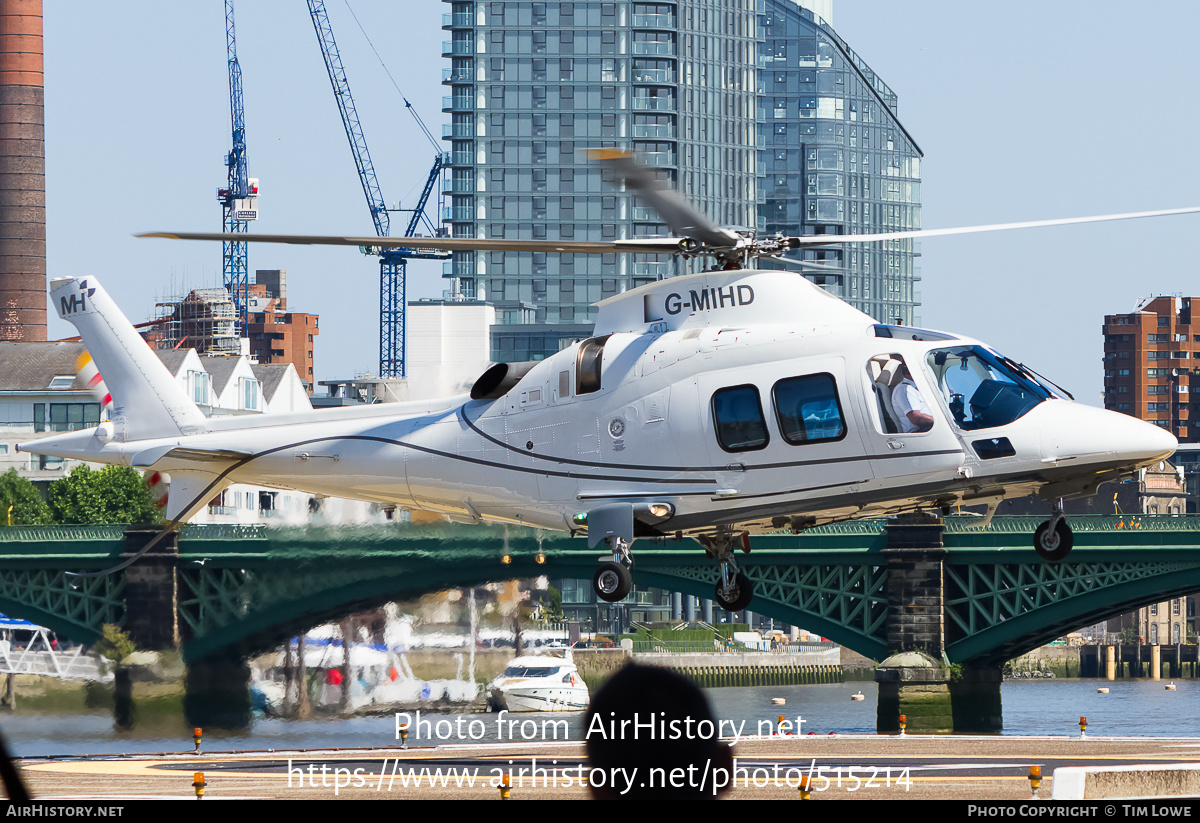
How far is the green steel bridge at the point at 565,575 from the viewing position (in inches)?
2876

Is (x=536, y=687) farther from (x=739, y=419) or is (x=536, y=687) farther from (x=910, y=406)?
(x=910, y=406)

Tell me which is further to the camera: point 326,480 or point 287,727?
point 287,727

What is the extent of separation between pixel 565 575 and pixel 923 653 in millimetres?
17280

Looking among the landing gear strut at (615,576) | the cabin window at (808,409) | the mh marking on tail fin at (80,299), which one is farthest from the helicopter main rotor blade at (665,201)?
the mh marking on tail fin at (80,299)

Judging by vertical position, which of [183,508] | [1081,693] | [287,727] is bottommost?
[1081,693]

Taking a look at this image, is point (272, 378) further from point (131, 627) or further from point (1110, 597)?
point (1110, 597)

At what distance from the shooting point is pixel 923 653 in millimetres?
80562

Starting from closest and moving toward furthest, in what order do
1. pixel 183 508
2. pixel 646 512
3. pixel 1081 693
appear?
pixel 646 512, pixel 183 508, pixel 1081 693

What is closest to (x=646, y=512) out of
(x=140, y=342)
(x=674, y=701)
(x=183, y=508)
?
(x=183, y=508)

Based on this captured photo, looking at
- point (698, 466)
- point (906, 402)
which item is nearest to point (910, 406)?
point (906, 402)

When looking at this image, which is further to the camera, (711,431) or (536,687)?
(536,687)

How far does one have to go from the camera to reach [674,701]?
7.42 meters

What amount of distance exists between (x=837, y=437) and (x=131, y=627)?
6883 centimetres

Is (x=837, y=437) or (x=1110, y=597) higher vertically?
(x=837, y=437)
